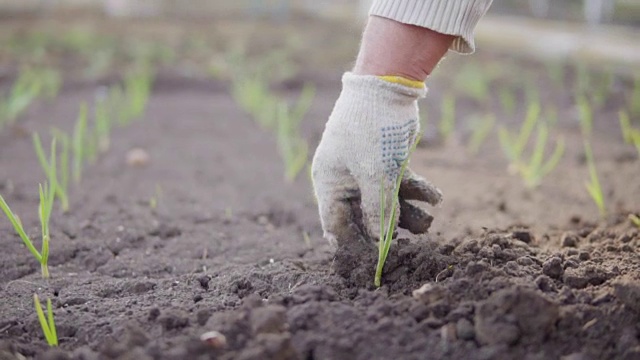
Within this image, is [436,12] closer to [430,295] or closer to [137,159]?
[430,295]

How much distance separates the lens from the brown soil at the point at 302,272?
114 centimetres

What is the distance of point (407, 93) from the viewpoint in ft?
5.02

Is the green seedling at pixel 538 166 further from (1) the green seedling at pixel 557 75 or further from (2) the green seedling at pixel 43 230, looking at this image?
(1) the green seedling at pixel 557 75

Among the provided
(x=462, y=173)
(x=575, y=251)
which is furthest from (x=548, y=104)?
(x=575, y=251)

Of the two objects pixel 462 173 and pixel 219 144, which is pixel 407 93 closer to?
pixel 462 173

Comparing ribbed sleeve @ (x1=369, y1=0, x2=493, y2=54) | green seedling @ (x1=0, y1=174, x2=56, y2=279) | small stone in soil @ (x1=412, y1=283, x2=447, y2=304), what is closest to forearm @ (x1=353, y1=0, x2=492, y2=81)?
ribbed sleeve @ (x1=369, y1=0, x2=493, y2=54)

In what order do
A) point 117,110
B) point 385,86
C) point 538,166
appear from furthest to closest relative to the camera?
point 117,110, point 538,166, point 385,86

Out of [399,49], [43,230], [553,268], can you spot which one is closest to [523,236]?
[553,268]

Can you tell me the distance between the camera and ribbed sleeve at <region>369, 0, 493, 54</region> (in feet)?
4.65

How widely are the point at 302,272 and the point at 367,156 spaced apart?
0.97 feet

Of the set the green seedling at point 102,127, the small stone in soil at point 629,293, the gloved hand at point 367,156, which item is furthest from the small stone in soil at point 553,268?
the green seedling at point 102,127

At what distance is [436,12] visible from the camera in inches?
55.9

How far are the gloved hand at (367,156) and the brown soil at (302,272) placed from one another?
96 millimetres

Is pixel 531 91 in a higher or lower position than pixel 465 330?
higher
